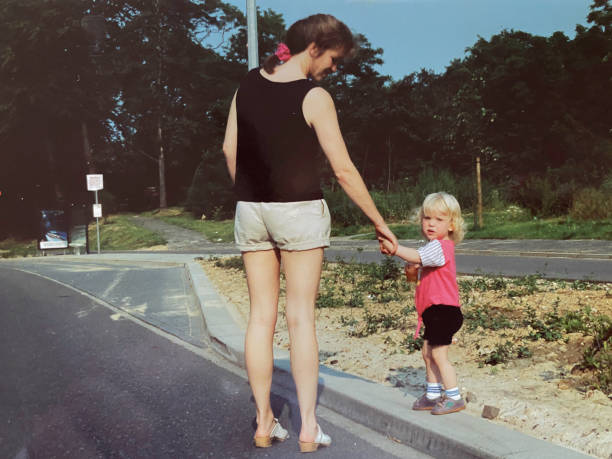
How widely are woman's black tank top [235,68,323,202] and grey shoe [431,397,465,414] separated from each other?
4.31 ft

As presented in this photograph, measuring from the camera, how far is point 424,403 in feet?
11.9

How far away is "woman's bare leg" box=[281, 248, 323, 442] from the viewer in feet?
11.1

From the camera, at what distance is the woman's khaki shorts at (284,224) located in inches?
130

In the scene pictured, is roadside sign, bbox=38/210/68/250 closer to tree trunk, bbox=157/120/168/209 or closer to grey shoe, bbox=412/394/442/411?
tree trunk, bbox=157/120/168/209

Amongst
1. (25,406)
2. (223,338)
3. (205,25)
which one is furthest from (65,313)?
(205,25)

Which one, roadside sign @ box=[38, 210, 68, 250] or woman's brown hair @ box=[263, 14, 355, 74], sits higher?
woman's brown hair @ box=[263, 14, 355, 74]

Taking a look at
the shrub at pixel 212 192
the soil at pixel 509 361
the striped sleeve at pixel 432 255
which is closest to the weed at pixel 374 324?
the soil at pixel 509 361

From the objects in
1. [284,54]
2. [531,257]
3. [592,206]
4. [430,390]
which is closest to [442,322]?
[430,390]

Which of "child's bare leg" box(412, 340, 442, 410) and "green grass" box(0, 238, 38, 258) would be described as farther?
"green grass" box(0, 238, 38, 258)

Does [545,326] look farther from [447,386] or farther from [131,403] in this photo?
[131,403]

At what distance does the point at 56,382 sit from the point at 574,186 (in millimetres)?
17987

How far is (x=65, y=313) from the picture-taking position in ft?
29.1

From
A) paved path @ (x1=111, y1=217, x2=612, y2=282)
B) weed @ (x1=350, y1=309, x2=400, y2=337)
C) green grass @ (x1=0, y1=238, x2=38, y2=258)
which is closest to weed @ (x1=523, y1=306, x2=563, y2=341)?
weed @ (x1=350, y1=309, x2=400, y2=337)

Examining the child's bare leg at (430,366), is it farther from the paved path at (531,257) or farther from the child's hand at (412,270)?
the paved path at (531,257)
